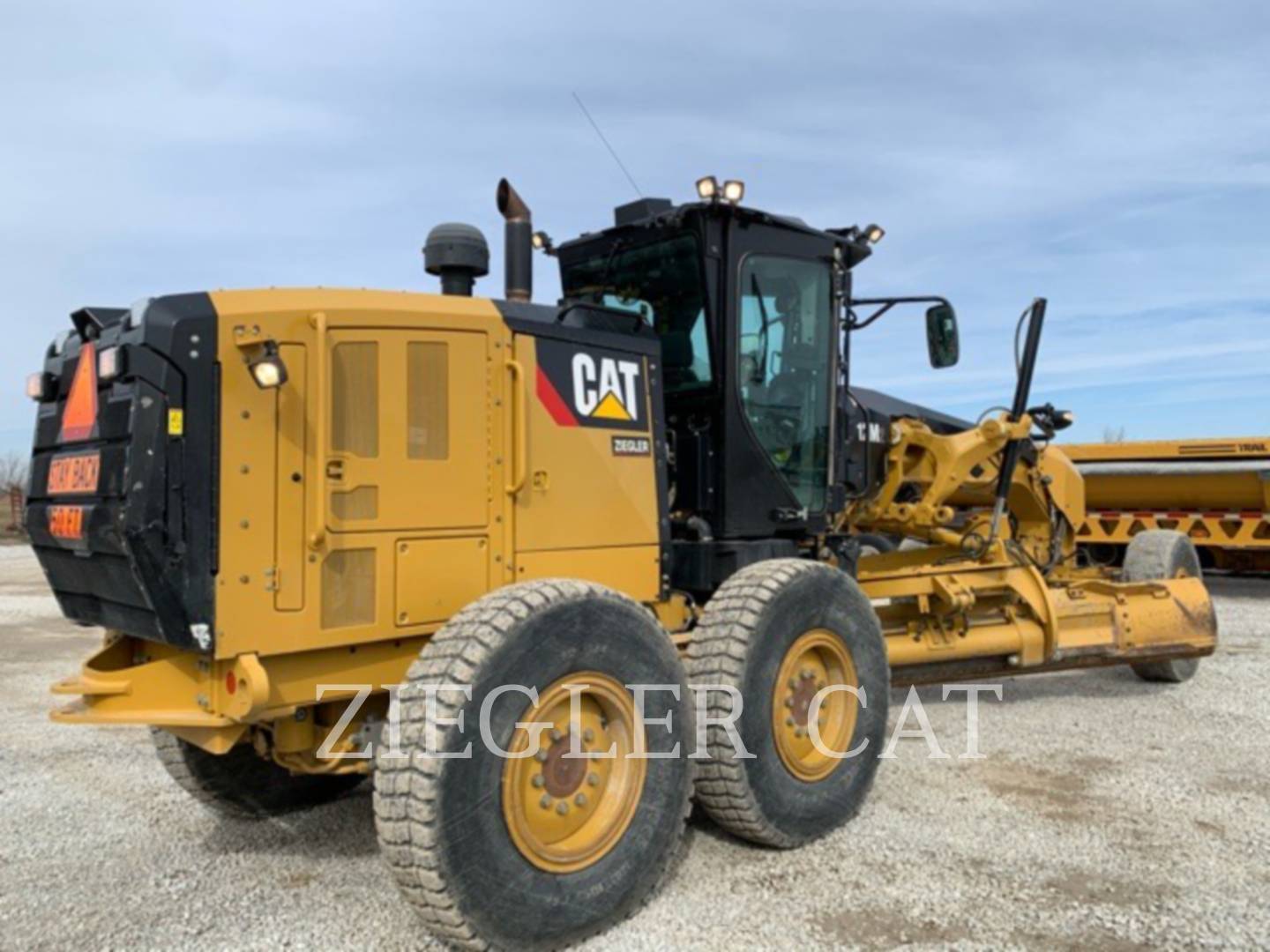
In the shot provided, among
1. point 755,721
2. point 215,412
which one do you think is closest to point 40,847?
point 215,412

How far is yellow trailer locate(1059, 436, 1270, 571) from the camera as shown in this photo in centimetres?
1198

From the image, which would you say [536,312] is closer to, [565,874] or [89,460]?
[89,460]

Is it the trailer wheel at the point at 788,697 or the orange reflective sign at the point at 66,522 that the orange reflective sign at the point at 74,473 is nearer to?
the orange reflective sign at the point at 66,522

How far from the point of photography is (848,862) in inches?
163

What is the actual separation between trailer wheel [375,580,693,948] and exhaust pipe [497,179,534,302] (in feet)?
5.08

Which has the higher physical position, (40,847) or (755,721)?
(755,721)

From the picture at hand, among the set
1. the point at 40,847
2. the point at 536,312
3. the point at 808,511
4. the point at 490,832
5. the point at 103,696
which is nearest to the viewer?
Answer: the point at 490,832

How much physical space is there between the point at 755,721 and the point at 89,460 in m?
2.58

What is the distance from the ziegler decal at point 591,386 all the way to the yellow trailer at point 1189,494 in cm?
921

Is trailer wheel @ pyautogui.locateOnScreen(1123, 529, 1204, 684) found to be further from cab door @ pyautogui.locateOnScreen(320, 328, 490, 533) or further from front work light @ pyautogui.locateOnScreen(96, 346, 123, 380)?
front work light @ pyautogui.locateOnScreen(96, 346, 123, 380)

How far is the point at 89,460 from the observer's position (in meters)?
3.39

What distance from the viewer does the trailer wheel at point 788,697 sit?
4086mm

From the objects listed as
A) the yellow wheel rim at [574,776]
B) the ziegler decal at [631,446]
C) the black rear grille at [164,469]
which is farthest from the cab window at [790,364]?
the black rear grille at [164,469]

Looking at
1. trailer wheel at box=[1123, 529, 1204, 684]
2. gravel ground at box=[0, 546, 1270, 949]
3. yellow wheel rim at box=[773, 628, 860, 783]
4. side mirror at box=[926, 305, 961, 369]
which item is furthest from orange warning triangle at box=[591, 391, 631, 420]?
trailer wheel at box=[1123, 529, 1204, 684]
